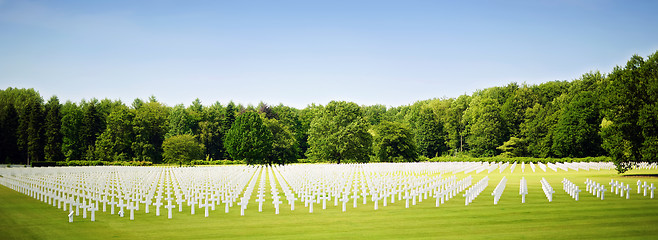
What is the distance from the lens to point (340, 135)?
85.8m

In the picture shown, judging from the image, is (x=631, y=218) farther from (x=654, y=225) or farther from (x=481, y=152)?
(x=481, y=152)

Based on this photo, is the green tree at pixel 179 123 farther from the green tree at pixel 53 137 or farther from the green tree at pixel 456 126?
the green tree at pixel 456 126

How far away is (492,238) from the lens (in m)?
12.9

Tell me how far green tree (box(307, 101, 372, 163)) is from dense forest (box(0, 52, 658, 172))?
16cm

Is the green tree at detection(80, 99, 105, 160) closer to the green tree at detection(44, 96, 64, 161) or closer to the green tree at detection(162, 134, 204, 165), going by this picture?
the green tree at detection(44, 96, 64, 161)

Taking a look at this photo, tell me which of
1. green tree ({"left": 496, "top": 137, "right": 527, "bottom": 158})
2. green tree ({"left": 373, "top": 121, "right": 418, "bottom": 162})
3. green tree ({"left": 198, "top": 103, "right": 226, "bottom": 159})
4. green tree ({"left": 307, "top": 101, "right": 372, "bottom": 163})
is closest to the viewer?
green tree ({"left": 307, "top": 101, "right": 372, "bottom": 163})

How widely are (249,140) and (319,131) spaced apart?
13128mm

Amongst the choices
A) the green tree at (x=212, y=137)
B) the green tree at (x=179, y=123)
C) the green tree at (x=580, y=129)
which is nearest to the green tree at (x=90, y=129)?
the green tree at (x=179, y=123)

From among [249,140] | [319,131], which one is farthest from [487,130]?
[249,140]

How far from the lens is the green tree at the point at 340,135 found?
85.8 meters

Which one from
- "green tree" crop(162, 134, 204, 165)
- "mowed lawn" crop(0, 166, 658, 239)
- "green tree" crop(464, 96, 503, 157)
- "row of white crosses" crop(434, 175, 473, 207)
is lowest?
"mowed lawn" crop(0, 166, 658, 239)

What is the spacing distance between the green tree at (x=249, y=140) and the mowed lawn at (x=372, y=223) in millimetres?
59338

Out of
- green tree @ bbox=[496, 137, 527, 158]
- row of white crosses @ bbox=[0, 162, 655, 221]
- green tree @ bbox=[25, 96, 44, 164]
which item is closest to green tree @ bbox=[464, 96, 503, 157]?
green tree @ bbox=[496, 137, 527, 158]

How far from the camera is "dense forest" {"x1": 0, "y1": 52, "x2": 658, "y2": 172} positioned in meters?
82.4
